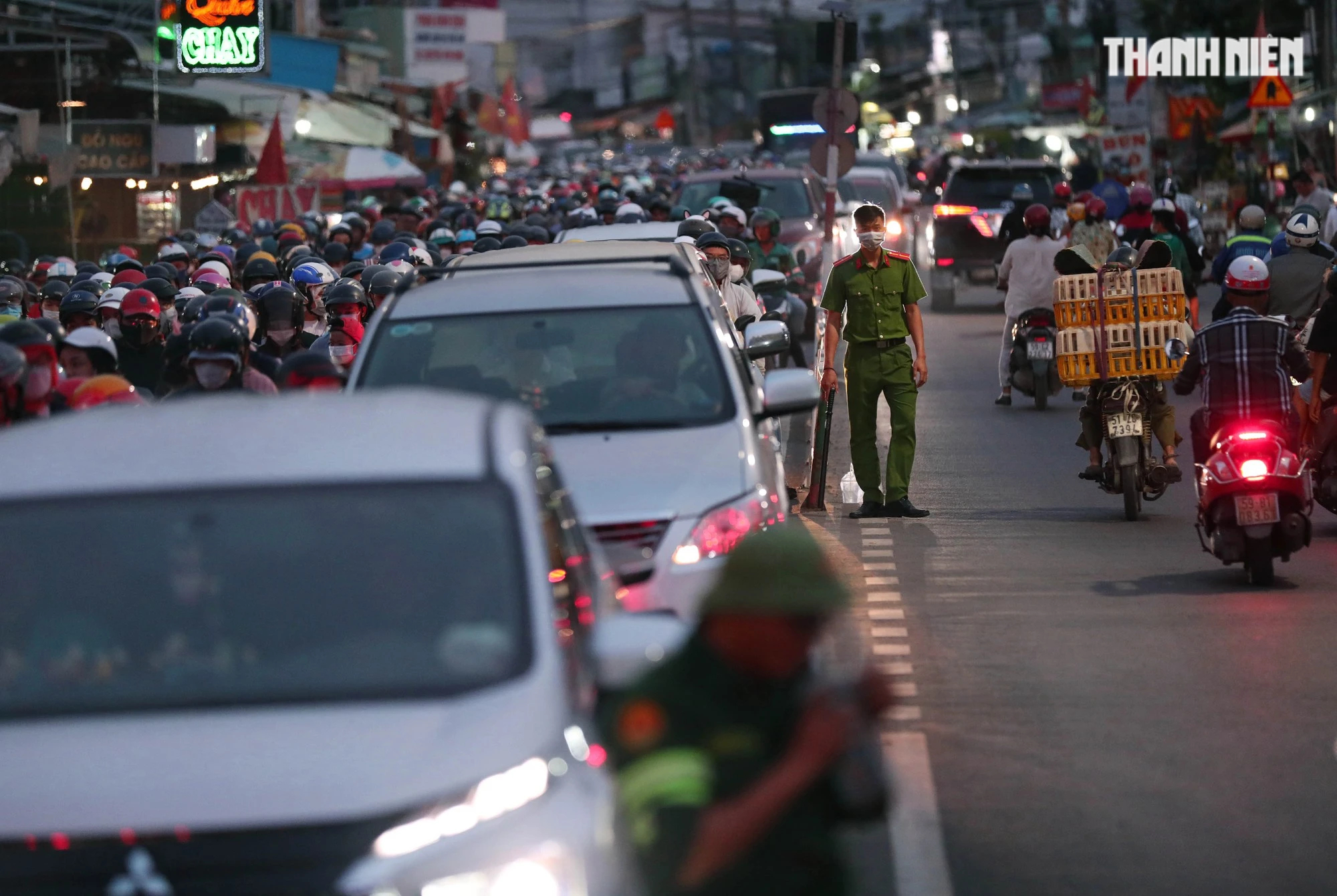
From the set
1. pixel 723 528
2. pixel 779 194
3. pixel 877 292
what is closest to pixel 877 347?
pixel 877 292

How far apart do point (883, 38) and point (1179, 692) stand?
16099 centimetres

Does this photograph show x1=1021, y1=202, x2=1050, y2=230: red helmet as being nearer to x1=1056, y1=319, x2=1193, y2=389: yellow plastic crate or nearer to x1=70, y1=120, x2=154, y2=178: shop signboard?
x1=1056, y1=319, x2=1193, y2=389: yellow plastic crate

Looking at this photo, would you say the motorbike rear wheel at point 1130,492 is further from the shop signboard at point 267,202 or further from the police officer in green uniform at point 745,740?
the shop signboard at point 267,202

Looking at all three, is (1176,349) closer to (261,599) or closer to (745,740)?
(261,599)

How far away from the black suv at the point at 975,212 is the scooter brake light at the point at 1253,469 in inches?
877

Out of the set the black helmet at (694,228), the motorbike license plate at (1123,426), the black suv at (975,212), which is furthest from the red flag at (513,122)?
the motorbike license plate at (1123,426)

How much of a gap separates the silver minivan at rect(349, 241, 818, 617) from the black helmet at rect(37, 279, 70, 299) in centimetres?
850

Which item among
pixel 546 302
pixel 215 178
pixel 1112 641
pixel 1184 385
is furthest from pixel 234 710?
pixel 215 178

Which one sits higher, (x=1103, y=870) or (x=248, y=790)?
(x=248, y=790)

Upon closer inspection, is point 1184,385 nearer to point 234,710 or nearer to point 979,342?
point 234,710

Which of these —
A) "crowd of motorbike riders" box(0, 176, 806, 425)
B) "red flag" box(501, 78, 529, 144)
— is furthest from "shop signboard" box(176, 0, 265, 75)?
"red flag" box(501, 78, 529, 144)

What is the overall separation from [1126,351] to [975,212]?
2007 cm

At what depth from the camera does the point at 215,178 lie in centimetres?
3691

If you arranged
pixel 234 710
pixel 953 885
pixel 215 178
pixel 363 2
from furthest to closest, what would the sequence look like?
pixel 363 2
pixel 215 178
pixel 953 885
pixel 234 710
